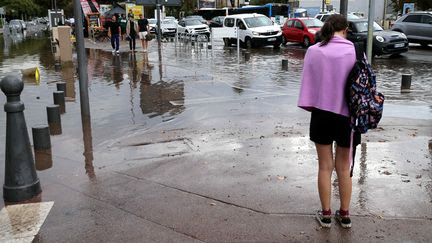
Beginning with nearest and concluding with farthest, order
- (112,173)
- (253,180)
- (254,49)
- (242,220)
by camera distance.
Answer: (242,220), (253,180), (112,173), (254,49)

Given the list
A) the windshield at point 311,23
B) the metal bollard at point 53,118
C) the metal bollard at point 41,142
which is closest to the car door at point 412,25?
the windshield at point 311,23

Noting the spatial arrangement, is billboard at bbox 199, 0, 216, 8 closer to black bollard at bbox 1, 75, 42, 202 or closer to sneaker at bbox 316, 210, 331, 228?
black bollard at bbox 1, 75, 42, 202

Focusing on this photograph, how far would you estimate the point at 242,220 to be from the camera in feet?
13.8

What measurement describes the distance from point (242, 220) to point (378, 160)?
8.03ft

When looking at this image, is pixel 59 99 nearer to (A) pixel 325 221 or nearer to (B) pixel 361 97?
(A) pixel 325 221

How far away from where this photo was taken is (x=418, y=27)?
76.2 feet

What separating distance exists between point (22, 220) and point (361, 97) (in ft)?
10.3

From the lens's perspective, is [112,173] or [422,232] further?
[112,173]

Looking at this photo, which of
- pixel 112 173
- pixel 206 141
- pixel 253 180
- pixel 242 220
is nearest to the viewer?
pixel 242 220

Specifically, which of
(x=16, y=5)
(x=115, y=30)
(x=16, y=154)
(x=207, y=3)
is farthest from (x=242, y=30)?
(x=16, y=5)

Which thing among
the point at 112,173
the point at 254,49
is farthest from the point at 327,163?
the point at 254,49

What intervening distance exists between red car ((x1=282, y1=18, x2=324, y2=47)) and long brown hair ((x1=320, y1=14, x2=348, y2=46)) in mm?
21816

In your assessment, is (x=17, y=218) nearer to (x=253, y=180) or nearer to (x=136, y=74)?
(x=253, y=180)

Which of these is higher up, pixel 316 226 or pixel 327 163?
pixel 327 163
